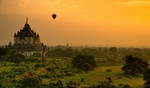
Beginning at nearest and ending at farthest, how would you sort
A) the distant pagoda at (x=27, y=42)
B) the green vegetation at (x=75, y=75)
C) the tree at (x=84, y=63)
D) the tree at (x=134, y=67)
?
the green vegetation at (x=75, y=75) → the tree at (x=134, y=67) → the tree at (x=84, y=63) → the distant pagoda at (x=27, y=42)

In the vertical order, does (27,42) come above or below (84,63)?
above

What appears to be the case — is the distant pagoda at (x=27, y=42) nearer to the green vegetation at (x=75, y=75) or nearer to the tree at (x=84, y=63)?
the green vegetation at (x=75, y=75)

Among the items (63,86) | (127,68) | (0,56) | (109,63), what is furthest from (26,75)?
(109,63)


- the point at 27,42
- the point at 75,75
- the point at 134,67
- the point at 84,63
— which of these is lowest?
the point at 75,75

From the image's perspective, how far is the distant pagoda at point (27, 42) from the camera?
285ft

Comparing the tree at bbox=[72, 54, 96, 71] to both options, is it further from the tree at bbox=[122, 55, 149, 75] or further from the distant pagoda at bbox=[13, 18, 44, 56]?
the distant pagoda at bbox=[13, 18, 44, 56]

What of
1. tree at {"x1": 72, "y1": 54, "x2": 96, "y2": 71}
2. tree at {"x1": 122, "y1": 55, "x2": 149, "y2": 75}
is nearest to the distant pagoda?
tree at {"x1": 72, "y1": 54, "x2": 96, "y2": 71}

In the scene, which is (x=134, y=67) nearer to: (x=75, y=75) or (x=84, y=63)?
(x=75, y=75)

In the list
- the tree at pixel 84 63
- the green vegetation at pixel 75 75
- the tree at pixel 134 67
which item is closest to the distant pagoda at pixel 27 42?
the green vegetation at pixel 75 75

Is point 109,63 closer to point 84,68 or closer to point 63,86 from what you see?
point 84,68

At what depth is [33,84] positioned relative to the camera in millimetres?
31734

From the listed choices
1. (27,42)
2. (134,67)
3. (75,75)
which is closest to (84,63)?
(75,75)

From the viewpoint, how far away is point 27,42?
91875mm

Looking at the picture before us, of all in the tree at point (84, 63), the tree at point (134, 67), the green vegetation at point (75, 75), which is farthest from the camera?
the tree at point (84, 63)
